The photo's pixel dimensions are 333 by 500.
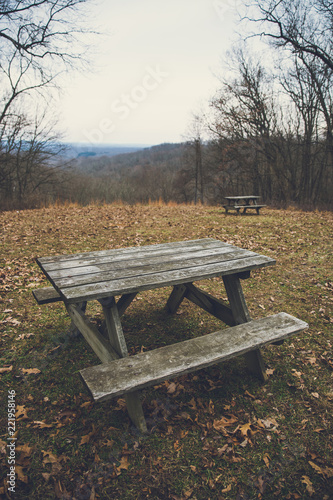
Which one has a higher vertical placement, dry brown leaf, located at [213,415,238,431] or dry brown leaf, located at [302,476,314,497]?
dry brown leaf, located at [213,415,238,431]

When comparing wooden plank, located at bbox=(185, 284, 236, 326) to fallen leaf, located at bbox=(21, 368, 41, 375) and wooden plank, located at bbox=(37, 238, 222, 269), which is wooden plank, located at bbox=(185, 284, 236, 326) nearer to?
wooden plank, located at bbox=(37, 238, 222, 269)

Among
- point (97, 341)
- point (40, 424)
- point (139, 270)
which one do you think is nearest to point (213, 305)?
point (139, 270)

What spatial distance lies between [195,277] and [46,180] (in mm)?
21226

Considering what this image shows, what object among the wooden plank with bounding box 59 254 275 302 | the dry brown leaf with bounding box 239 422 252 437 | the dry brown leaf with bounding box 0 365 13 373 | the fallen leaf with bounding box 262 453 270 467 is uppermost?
the wooden plank with bounding box 59 254 275 302

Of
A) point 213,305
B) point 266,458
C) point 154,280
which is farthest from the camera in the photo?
point 213,305

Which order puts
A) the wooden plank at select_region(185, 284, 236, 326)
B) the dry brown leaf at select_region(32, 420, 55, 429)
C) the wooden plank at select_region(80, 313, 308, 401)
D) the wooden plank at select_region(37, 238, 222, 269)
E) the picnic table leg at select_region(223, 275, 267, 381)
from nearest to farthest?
the wooden plank at select_region(80, 313, 308, 401) → the dry brown leaf at select_region(32, 420, 55, 429) → the wooden plank at select_region(37, 238, 222, 269) → the picnic table leg at select_region(223, 275, 267, 381) → the wooden plank at select_region(185, 284, 236, 326)

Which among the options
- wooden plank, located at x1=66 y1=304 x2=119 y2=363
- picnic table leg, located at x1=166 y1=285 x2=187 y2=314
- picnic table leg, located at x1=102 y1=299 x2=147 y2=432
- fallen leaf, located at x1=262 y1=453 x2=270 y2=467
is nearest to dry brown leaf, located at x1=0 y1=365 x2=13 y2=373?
wooden plank, located at x1=66 y1=304 x2=119 y2=363

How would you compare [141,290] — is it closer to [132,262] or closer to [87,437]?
[132,262]

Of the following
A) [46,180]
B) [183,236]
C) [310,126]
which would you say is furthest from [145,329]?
[46,180]

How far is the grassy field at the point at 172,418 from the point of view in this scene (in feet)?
5.41

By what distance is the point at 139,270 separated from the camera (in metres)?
2.28

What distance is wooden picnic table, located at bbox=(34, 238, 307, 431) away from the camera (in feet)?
5.65

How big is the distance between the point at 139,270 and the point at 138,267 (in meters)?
0.07

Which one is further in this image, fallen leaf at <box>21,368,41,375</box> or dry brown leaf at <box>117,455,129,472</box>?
fallen leaf at <box>21,368,41,375</box>
